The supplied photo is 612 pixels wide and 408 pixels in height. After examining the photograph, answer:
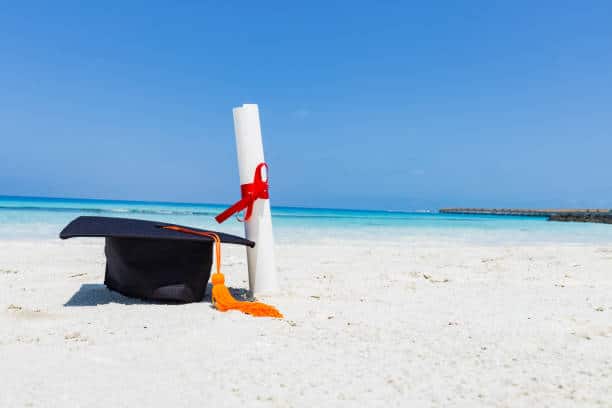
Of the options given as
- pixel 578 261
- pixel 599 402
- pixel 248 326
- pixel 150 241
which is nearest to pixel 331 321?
pixel 248 326

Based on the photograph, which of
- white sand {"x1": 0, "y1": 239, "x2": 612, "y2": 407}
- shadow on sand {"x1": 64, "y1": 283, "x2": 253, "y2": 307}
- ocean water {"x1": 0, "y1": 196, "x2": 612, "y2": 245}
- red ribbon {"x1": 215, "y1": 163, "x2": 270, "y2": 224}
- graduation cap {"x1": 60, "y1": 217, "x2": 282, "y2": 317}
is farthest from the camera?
ocean water {"x1": 0, "y1": 196, "x2": 612, "y2": 245}

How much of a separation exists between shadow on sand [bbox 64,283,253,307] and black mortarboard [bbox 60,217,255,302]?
0.22ft

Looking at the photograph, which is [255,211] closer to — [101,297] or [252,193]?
[252,193]

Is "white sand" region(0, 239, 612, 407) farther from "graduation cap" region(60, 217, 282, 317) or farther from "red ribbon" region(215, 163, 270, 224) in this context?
"red ribbon" region(215, 163, 270, 224)

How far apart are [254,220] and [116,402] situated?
218 centimetres

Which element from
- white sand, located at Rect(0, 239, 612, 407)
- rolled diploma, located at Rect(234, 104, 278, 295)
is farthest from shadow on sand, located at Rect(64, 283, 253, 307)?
rolled diploma, located at Rect(234, 104, 278, 295)

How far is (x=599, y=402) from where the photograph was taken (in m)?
1.87

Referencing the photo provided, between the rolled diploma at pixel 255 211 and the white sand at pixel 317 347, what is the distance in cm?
24

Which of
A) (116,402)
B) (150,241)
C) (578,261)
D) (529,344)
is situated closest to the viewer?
(116,402)

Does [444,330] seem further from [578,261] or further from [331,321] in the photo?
[578,261]

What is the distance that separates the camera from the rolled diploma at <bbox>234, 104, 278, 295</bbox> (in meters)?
3.83

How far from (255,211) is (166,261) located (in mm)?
811

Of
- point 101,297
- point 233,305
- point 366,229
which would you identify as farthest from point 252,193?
point 366,229

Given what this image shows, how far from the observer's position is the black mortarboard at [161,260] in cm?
338
